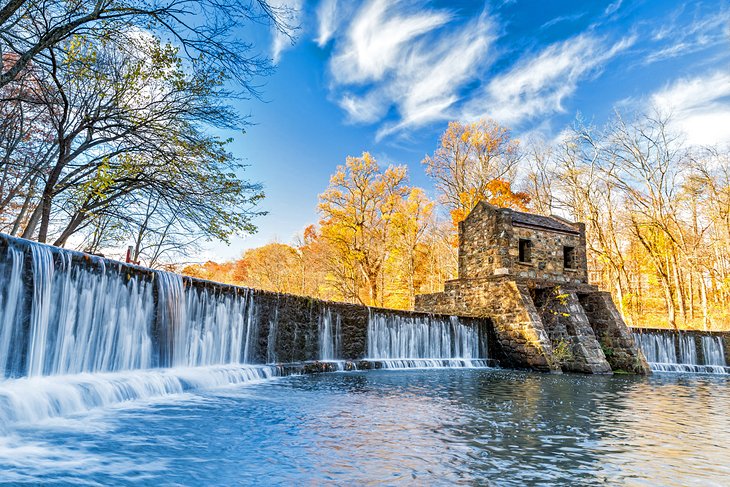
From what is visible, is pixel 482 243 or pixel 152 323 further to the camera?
pixel 482 243

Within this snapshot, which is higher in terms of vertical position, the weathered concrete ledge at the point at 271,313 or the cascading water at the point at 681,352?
the weathered concrete ledge at the point at 271,313

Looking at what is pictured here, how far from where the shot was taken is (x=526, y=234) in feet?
60.1

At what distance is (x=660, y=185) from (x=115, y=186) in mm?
26142

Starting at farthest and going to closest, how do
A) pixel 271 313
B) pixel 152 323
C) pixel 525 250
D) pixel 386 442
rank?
pixel 525 250 → pixel 271 313 → pixel 152 323 → pixel 386 442

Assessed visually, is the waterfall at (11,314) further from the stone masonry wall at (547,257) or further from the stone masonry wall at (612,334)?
the stone masonry wall at (612,334)

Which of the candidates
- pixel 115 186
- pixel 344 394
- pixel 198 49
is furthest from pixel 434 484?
pixel 115 186

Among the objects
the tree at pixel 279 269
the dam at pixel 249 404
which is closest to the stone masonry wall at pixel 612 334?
the dam at pixel 249 404

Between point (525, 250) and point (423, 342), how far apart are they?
6820 millimetres

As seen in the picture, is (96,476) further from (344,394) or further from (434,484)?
(344,394)

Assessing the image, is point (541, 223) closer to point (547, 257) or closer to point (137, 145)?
point (547, 257)

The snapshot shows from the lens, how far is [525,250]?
18.3 m

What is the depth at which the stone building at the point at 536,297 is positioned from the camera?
A: 14500mm

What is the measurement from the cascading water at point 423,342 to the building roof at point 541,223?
17.7 feet

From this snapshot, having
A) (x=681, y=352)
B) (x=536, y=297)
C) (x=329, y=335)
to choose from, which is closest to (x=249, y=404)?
(x=329, y=335)
